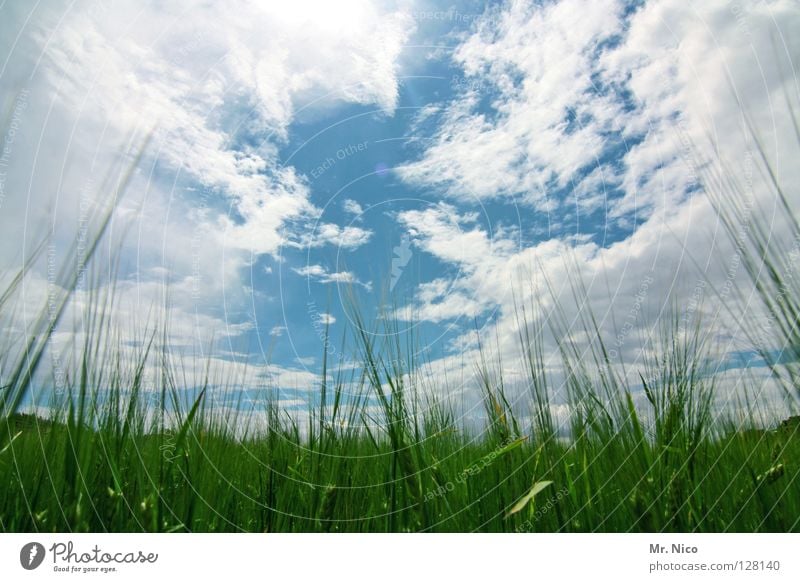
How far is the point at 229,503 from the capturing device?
283cm

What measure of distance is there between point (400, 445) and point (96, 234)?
1978mm

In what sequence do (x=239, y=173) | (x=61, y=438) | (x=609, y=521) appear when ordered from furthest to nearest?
(x=239, y=173) → (x=609, y=521) → (x=61, y=438)

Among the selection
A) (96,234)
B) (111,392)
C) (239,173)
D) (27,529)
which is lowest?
(27,529)

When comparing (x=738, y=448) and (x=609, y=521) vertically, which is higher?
(x=738, y=448)

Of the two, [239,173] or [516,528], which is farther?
[239,173]

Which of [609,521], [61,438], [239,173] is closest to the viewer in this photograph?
[61,438]

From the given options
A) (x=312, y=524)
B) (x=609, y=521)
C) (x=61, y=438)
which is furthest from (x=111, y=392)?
(x=609, y=521)

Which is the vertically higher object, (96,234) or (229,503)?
(96,234)

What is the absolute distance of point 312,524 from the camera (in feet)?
9.06

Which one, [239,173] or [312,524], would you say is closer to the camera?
[312,524]
